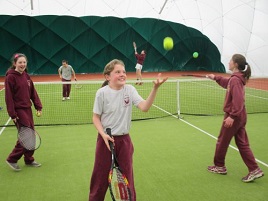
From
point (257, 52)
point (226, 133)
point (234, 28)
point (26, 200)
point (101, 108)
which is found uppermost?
point (234, 28)

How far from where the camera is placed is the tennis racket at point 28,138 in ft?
16.5

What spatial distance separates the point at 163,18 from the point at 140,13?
86.5 inches

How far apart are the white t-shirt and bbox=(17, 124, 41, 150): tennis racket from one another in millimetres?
2212

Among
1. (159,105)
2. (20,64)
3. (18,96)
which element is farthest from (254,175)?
(159,105)

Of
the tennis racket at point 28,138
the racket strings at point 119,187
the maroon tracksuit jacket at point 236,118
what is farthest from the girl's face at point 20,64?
the maroon tracksuit jacket at point 236,118

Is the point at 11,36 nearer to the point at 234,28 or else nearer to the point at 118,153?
the point at 234,28

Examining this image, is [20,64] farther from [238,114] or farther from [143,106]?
[238,114]

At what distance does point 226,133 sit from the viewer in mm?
4805

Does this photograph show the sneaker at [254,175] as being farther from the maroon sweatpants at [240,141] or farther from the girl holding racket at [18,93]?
the girl holding racket at [18,93]

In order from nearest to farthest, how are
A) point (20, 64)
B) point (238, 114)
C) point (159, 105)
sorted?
point (238, 114)
point (20, 64)
point (159, 105)

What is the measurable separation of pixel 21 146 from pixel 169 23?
2520 cm

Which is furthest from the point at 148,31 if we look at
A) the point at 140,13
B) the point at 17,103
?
the point at 17,103

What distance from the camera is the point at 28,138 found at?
16.9 feet

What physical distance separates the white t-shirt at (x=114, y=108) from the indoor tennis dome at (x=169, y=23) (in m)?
22.3
